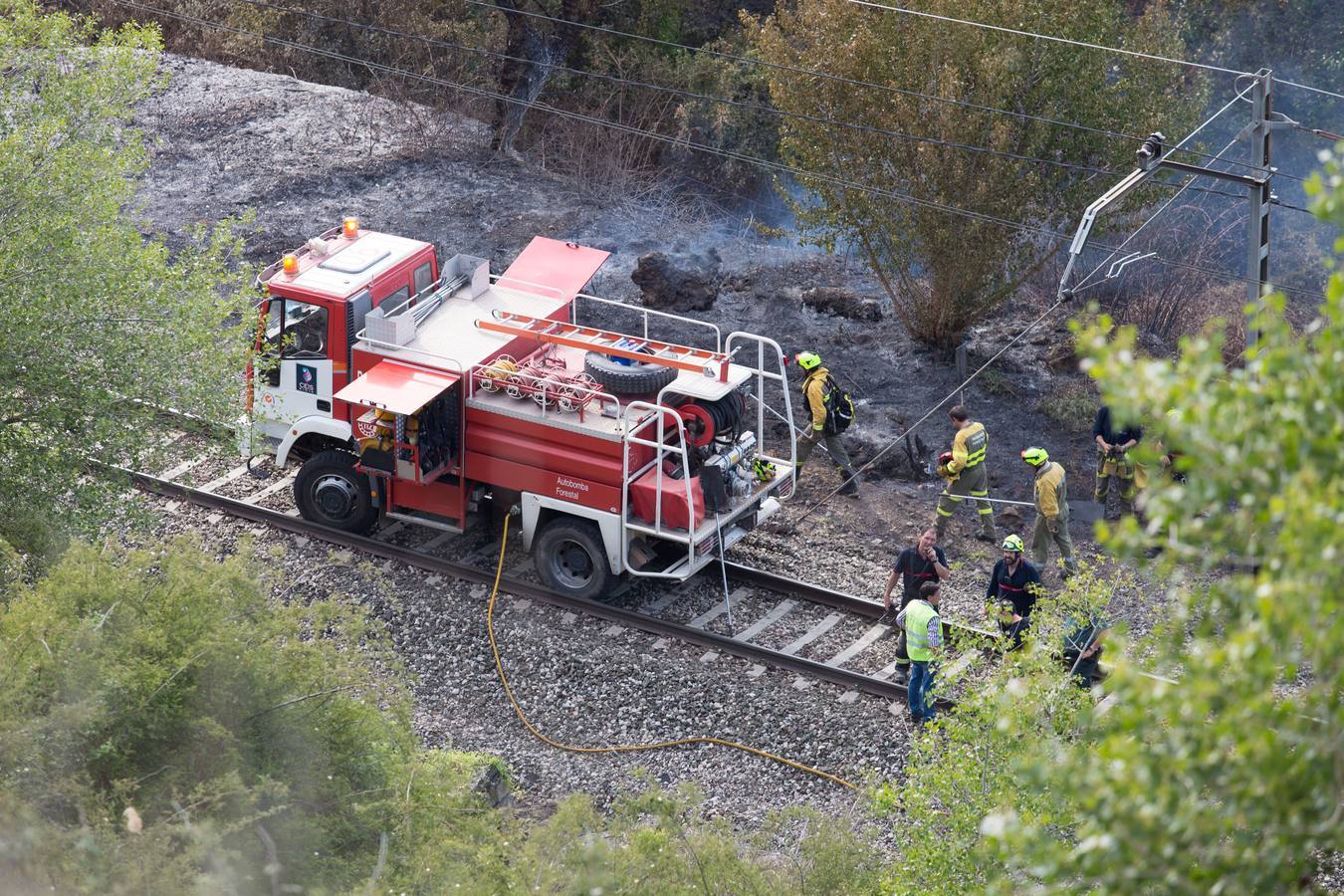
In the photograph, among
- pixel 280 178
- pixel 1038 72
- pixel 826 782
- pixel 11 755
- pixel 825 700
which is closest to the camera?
pixel 11 755

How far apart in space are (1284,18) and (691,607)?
17.2 m

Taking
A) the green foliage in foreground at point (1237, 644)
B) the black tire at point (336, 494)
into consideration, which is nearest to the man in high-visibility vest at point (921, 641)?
the black tire at point (336, 494)

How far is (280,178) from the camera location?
2200cm

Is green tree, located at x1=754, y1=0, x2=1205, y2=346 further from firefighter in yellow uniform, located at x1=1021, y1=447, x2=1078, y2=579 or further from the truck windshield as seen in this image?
the truck windshield

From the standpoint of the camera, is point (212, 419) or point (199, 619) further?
point (212, 419)

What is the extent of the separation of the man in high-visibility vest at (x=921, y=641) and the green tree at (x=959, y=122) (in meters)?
6.56

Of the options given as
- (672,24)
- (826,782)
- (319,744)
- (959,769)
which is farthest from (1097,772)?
(672,24)

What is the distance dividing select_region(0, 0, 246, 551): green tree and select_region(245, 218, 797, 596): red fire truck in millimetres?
1259

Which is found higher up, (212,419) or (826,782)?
(212,419)

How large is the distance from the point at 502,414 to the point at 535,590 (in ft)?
5.49

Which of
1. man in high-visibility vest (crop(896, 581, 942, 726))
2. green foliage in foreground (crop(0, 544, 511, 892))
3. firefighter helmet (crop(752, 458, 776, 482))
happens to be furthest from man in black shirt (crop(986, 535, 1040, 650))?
green foliage in foreground (crop(0, 544, 511, 892))

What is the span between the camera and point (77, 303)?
11758 millimetres

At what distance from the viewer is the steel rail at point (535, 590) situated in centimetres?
1245

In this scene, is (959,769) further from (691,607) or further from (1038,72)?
(1038,72)
